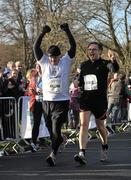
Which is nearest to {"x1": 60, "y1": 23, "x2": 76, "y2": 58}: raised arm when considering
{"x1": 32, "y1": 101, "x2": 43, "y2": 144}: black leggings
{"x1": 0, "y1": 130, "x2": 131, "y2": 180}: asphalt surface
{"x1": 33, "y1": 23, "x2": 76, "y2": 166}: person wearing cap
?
{"x1": 33, "y1": 23, "x2": 76, "y2": 166}: person wearing cap

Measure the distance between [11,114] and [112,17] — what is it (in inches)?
1077

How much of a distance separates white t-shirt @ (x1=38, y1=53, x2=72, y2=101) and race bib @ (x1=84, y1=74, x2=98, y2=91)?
13.3 inches

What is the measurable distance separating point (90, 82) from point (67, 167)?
1.45 meters

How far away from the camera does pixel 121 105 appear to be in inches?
719

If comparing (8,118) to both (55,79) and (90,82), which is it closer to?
(55,79)

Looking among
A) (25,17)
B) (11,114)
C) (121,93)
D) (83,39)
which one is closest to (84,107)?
(11,114)

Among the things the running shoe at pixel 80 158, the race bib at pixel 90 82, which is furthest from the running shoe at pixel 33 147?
the race bib at pixel 90 82

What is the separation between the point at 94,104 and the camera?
883cm

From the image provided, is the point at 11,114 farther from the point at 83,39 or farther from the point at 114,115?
the point at 83,39

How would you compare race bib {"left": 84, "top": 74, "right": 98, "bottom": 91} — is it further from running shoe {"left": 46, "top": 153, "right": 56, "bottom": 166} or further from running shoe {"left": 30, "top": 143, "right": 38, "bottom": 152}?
running shoe {"left": 30, "top": 143, "right": 38, "bottom": 152}

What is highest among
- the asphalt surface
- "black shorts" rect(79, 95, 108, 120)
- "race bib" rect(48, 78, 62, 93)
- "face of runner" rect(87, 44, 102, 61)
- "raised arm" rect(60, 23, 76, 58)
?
"raised arm" rect(60, 23, 76, 58)

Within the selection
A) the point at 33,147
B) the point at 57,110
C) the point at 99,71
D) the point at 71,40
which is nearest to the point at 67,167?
the point at 57,110

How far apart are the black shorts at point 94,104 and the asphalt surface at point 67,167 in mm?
884

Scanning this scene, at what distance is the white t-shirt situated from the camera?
8.81 metres
